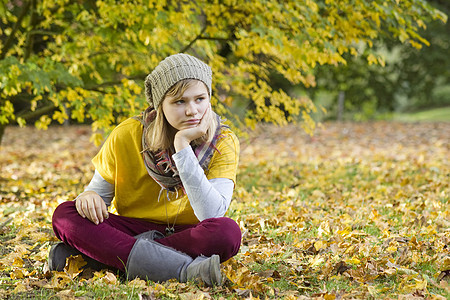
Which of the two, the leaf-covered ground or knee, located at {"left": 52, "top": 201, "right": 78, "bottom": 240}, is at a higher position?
knee, located at {"left": 52, "top": 201, "right": 78, "bottom": 240}

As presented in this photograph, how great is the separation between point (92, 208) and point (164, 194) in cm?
44

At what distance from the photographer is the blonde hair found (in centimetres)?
253

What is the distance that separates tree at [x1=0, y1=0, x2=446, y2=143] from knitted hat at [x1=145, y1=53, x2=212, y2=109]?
1.55 meters

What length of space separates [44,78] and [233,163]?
2.42 m

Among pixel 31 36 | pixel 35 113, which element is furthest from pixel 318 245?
pixel 31 36

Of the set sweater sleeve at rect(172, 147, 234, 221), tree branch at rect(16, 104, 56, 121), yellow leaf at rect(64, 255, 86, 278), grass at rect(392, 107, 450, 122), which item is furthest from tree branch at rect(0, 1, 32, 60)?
grass at rect(392, 107, 450, 122)

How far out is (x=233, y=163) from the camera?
2682 mm

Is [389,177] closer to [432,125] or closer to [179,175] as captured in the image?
[179,175]

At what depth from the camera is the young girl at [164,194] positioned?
2.41 metres

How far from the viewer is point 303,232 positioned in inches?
133

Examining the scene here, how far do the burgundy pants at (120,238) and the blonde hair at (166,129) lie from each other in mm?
467

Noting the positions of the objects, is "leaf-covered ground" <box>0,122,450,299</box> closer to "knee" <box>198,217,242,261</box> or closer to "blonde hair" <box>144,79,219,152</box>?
"knee" <box>198,217,242,261</box>

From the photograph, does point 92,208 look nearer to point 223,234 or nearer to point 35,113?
point 223,234

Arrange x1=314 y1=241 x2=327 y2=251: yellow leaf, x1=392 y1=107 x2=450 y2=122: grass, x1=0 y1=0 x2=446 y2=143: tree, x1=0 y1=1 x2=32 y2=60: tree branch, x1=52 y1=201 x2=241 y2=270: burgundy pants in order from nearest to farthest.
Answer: x1=52 y1=201 x2=241 y2=270: burgundy pants → x1=314 y1=241 x2=327 y2=251: yellow leaf → x1=0 y1=0 x2=446 y2=143: tree → x1=0 y1=1 x2=32 y2=60: tree branch → x1=392 y1=107 x2=450 y2=122: grass
